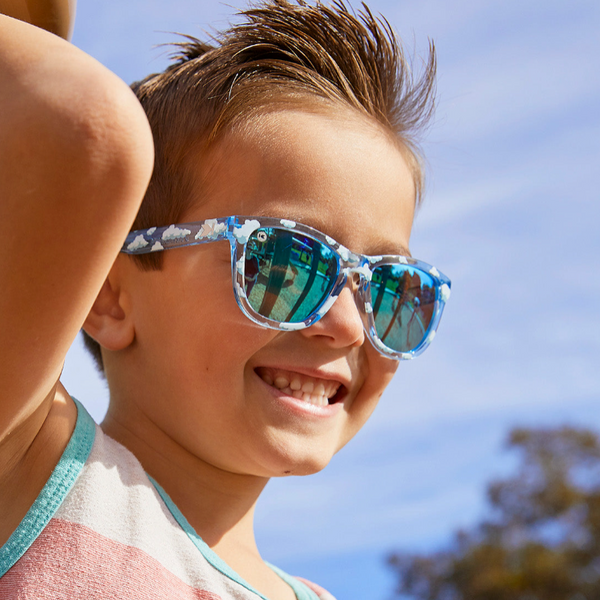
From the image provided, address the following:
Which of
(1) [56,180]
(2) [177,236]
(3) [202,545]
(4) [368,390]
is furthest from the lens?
(4) [368,390]

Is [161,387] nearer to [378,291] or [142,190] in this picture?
[378,291]

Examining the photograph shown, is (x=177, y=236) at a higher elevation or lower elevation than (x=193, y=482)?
higher

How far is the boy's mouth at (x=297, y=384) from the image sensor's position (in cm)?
218

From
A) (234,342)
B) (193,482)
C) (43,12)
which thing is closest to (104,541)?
(193,482)

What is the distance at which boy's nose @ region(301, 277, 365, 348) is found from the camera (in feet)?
7.22

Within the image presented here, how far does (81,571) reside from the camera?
5.31 feet

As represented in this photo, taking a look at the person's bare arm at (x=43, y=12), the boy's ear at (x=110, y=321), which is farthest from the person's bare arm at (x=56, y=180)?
the boy's ear at (x=110, y=321)

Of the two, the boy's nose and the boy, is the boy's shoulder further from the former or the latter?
the boy's nose

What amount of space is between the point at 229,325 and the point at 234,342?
0.05 metres

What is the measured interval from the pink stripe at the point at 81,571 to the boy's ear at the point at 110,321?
2.16 ft

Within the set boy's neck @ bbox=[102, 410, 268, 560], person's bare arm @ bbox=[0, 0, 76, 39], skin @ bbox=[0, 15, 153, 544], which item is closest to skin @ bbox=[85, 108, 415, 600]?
boy's neck @ bbox=[102, 410, 268, 560]

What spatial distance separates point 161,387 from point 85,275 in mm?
1004

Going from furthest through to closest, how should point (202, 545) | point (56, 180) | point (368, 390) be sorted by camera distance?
point (368, 390) < point (202, 545) < point (56, 180)

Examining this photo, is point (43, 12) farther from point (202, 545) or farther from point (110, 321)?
point (202, 545)
